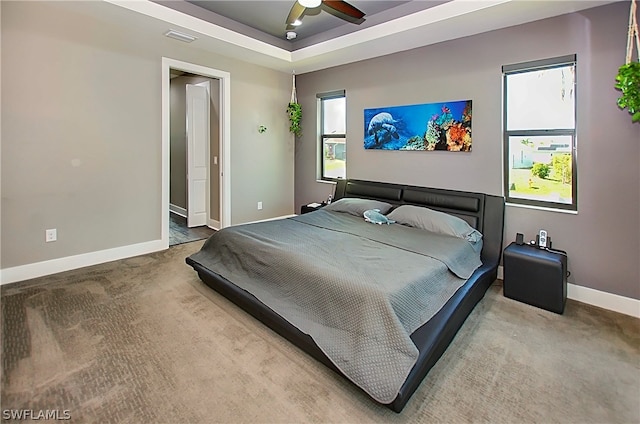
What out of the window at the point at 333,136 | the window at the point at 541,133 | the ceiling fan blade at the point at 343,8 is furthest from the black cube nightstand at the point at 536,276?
the window at the point at 333,136

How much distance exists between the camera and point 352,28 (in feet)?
15.3

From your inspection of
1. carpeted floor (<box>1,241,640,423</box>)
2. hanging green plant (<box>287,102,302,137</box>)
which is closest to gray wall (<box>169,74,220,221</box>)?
hanging green plant (<box>287,102,302,137</box>)

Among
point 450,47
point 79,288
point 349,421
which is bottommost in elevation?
point 349,421

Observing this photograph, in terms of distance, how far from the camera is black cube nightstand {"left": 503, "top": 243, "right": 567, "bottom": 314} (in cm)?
291

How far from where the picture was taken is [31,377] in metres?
2.01

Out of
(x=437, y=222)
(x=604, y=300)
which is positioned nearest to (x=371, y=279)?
(x=437, y=222)

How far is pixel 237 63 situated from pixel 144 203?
253cm

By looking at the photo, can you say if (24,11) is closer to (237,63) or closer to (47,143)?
(47,143)

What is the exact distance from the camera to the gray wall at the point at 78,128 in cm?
333

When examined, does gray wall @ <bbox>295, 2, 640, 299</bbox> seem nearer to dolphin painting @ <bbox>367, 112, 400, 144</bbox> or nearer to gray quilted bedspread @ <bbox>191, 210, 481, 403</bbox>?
dolphin painting @ <bbox>367, 112, 400, 144</bbox>

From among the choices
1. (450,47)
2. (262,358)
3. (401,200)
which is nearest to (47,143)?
(262,358)

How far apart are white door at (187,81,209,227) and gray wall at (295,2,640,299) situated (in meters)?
2.84

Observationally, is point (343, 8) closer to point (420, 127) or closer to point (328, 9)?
point (328, 9)

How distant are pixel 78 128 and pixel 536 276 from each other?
4853 millimetres
